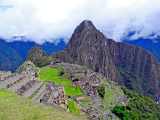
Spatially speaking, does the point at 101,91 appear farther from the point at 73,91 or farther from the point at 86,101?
the point at 86,101

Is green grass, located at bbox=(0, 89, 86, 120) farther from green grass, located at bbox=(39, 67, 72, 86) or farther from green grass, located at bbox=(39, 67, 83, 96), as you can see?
green grass, located at bbox=(39, 67, 72, 86)

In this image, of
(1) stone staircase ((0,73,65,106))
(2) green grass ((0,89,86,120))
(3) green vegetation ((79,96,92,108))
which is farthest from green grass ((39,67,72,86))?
(2) green grass ((0,89,86,120))

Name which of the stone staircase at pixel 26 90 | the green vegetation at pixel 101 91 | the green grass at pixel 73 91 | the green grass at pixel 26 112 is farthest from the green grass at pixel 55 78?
the green grass at pixel 26 112

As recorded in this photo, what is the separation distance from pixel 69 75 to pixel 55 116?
87963 millimetres

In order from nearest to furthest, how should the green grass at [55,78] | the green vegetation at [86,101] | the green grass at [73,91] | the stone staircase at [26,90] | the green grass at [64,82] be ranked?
1. the stone staircase at [26,90]
2. the green vegetation at [86,101]
3. the green grass at [73,91]
4. the green grass at [64,82]
5. the green grass at [55,78]

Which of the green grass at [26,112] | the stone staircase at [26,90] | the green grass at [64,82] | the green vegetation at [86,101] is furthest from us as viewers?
the green grass at [64,82]

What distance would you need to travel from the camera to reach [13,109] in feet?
88.2

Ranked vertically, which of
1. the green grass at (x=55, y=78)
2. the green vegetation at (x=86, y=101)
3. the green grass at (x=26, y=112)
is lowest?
the green grass at (x=26, y=112)

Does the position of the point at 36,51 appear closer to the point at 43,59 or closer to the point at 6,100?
the point at 43,59

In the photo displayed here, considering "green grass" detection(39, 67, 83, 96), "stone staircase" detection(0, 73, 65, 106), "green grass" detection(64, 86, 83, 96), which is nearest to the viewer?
"stone staircase" detection(0, 73, 65, 106)

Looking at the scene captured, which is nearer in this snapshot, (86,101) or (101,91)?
(86,101)

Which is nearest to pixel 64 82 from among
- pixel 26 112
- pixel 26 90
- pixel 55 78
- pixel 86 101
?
pixel 55 78

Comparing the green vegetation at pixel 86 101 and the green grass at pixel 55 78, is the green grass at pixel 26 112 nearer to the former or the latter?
the green vegetation at pixel 86 101

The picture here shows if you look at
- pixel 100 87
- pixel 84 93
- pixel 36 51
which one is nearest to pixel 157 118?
pixel 100 87
